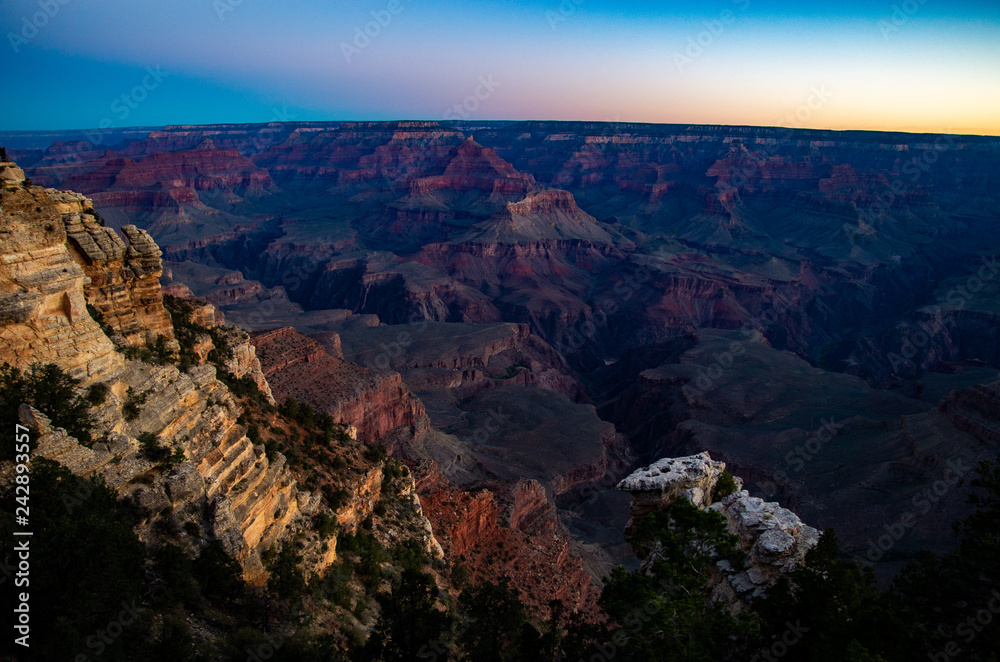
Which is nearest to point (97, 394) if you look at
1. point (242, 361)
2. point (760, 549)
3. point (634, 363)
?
point (242, 361)

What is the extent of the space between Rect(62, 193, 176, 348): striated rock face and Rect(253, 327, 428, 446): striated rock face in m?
34.0

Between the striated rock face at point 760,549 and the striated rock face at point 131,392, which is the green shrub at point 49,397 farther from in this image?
the striated rock face at point 760,549

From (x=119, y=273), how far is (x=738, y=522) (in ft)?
88.9

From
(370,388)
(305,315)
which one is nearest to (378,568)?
(370,388)

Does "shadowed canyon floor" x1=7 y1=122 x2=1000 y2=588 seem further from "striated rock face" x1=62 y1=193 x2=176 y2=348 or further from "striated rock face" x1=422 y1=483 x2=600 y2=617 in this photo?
"striated rock face" x1=62 y1=193 x2=176 y2=348

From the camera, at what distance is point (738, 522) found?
80.6ft

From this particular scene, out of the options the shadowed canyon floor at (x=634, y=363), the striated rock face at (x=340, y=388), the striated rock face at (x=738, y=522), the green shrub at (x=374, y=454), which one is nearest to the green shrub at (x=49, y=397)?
the green shrub at (x=374, y=454)

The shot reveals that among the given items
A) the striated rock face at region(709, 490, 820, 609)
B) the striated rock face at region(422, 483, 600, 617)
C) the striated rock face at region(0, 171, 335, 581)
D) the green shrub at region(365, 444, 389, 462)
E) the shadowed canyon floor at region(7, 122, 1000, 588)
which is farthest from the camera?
the shadowed canyon floor at region(7, 122, 1000, 588)

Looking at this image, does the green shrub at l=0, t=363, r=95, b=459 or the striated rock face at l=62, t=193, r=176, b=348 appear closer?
the green shrub at l=0, t=363, r=95, b=459

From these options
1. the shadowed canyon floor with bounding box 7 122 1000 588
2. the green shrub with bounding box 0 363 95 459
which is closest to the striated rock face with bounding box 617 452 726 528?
the shadowed canyon floor with bounding box 7 122 1000 588

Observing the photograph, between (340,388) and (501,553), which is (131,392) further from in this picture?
(340,388)

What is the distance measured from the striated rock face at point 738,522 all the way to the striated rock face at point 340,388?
37590mm

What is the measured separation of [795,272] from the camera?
185m

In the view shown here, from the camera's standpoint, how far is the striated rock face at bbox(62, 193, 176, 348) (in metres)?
20.6
